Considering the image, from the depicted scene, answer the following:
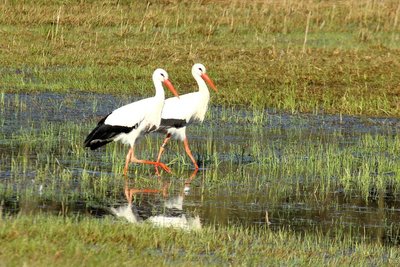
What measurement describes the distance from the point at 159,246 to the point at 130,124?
4323 mm

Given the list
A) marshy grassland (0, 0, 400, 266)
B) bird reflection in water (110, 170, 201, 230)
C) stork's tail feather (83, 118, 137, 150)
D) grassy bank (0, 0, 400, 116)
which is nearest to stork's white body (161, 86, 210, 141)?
marshy grassland (0, 0, 400, 266)

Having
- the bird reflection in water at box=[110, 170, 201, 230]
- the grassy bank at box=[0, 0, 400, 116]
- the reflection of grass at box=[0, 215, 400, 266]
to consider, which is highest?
the grassy bank at box=[0, 0, 400, 116]

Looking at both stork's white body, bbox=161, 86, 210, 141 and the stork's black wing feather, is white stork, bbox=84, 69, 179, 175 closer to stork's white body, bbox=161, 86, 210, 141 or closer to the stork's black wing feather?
the stork's black wing feather

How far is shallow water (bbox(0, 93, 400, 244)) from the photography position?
9242 mm

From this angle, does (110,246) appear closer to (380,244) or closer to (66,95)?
(380,244)

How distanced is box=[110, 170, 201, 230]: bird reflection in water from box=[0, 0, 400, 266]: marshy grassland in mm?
91

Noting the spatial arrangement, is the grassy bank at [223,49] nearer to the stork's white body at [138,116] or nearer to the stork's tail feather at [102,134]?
the stork's white body at [138,116]

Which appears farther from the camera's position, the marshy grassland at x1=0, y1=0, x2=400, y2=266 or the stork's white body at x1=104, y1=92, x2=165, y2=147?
the stork's white body at x1=104, y1=92, x2=165, y2=147

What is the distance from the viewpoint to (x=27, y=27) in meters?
21.7

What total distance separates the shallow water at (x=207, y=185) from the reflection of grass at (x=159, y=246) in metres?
0.71

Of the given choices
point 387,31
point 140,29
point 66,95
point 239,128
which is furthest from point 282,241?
point 387,31

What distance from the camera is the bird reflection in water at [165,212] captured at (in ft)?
28.5

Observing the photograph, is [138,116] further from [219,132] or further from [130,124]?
[219,132]

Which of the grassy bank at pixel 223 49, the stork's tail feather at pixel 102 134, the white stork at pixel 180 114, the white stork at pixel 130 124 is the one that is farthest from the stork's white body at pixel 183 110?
the grassy bank at pixel 223 49
